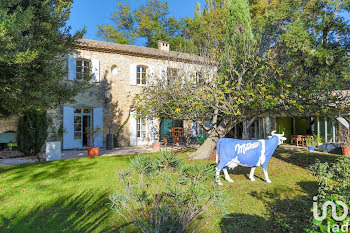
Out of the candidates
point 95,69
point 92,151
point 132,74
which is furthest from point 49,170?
point 132,74

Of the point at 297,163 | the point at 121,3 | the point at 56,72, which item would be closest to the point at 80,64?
the point at 56,72

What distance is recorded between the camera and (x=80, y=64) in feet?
43.3

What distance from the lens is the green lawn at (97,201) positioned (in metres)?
3.53

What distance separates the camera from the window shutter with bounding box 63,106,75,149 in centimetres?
1211

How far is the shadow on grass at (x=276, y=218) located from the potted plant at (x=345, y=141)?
269 inches

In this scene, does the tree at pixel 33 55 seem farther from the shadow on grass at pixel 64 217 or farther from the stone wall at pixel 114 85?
the stone wall at pixel 114 85

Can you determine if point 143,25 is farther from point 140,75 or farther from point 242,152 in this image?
point 242,152

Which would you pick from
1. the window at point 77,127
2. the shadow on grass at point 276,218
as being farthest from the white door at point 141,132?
the shadow on grass at point 276,218

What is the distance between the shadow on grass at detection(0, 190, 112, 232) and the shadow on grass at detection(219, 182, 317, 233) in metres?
1.98

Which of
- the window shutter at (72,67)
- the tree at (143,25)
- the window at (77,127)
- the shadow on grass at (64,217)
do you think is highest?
the tree at (143,25)

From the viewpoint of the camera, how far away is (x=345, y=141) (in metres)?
10.5

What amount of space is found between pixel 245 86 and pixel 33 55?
6.48m

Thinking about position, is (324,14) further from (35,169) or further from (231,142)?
(35,169)

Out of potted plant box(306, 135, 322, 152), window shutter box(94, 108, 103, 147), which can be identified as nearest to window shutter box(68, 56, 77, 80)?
window shutter box(94, 108, 103, 147)
